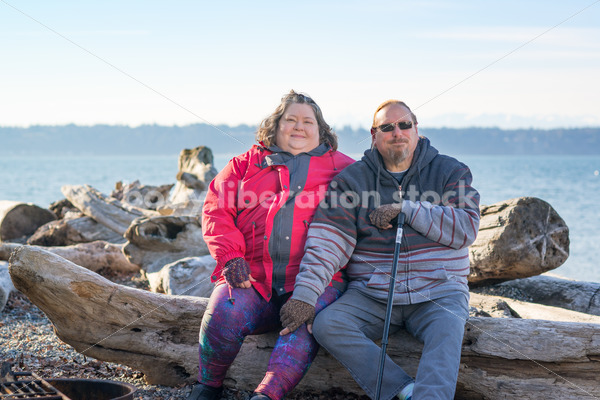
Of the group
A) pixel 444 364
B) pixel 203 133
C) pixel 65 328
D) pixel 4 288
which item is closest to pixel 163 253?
pixel 4 288

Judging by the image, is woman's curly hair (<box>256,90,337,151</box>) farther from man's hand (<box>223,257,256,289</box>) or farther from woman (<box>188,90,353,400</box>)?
man's hand (<box>223,257,256,289</box>)

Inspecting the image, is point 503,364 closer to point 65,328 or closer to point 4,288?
point 65,328

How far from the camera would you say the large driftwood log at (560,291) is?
19.5 ft

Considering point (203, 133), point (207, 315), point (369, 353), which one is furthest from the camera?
point (203, 133)

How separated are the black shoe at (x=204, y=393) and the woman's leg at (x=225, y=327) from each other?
0.03 metres

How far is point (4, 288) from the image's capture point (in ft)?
21.4

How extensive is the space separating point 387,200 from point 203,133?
98752mm

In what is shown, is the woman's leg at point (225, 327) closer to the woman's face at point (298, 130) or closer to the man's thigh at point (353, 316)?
the man's thigh at point (353, 316)

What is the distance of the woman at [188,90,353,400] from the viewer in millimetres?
3785

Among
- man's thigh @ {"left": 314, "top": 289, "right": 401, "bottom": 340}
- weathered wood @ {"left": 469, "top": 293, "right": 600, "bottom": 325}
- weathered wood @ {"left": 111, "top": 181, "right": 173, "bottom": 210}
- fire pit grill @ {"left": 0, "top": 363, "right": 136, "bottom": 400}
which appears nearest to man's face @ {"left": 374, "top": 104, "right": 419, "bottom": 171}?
man's thigh @ {"left": 314, "top": 289, "right": 401, "bottom": 340}

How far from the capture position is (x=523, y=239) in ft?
19.1

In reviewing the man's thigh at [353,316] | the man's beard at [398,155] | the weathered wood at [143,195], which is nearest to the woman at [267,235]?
the man's thigh at [353,316]

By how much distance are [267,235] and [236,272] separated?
0.31 meters

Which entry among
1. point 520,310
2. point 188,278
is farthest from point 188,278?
point 520,310
